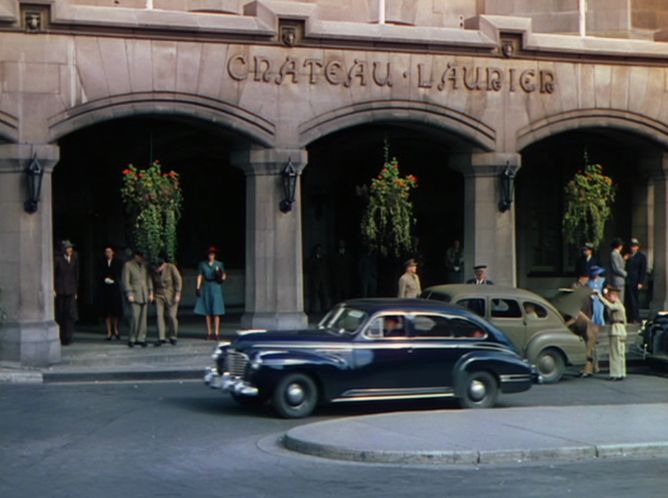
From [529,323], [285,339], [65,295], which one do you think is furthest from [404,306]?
[65,295]

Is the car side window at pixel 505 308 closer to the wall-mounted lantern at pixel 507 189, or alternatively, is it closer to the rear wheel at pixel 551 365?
the rear wheel at pixel 551 365

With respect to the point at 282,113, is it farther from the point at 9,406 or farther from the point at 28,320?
the point at 9,406

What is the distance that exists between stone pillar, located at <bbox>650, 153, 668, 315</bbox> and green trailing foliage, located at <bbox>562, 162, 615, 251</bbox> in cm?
200

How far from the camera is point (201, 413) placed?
18109 mm

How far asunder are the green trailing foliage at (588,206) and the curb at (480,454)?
1209cm

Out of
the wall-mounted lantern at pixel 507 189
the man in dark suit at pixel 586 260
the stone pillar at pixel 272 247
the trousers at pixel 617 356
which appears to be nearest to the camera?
the trousers at pixel 617 356

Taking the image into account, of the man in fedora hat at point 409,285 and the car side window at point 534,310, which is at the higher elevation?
the man in fedora hat at point 409,285

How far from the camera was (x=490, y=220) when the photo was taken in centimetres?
2647

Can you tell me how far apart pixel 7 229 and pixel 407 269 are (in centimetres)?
685

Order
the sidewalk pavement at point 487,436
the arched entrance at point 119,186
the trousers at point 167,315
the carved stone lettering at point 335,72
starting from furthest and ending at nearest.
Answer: the arched entrance at point 119,186
the carved stone lettering at point 335,72
the trousers at point 167,315
the sidewalk pavement at point 487,436

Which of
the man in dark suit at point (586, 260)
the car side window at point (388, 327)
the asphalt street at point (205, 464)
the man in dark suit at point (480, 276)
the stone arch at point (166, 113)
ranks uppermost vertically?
the stone arch at point (166, 113)

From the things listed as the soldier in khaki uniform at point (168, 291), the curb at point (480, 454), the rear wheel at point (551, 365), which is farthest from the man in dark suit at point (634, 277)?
the curb at point (480, 454)

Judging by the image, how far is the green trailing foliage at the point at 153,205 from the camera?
2386 centimetres

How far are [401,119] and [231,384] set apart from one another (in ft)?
30.7
